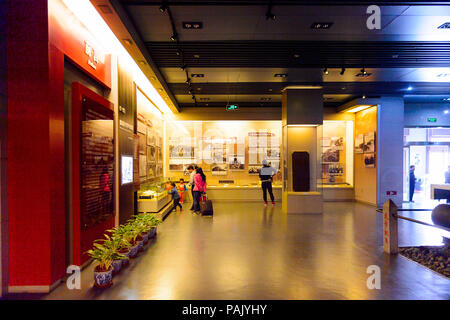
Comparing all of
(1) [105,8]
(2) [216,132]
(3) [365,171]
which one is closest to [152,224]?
(1) [105,8]

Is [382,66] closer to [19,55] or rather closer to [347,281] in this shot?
[347,281]

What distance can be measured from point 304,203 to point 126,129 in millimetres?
6338

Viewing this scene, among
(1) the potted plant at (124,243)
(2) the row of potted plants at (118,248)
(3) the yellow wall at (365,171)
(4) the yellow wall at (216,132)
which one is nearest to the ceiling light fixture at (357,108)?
(3) the yellow wall at (365,171)

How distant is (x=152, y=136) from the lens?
9.50 metres

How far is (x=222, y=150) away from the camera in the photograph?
12.0 m

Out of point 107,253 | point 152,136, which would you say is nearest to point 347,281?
point 107,253

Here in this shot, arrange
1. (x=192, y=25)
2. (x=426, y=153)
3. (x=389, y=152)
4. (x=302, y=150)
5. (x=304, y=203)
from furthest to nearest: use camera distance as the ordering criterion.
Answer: (x=426, y=153)
(x=389, y=152)
(x=302, y=150)
(x=304, y=203)
(x=192, y=25)

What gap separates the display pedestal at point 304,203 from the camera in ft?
27.9

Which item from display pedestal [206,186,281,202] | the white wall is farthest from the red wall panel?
the white wall

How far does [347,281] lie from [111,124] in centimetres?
524

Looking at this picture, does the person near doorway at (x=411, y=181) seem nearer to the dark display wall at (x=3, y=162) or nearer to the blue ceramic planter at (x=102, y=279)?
the blue ceramic planter at (x=102, y=279)

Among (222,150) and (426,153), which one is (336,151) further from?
(222,150)

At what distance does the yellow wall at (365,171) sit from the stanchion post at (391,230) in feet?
19.6

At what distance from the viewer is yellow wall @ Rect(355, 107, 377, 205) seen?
10.2 metres
